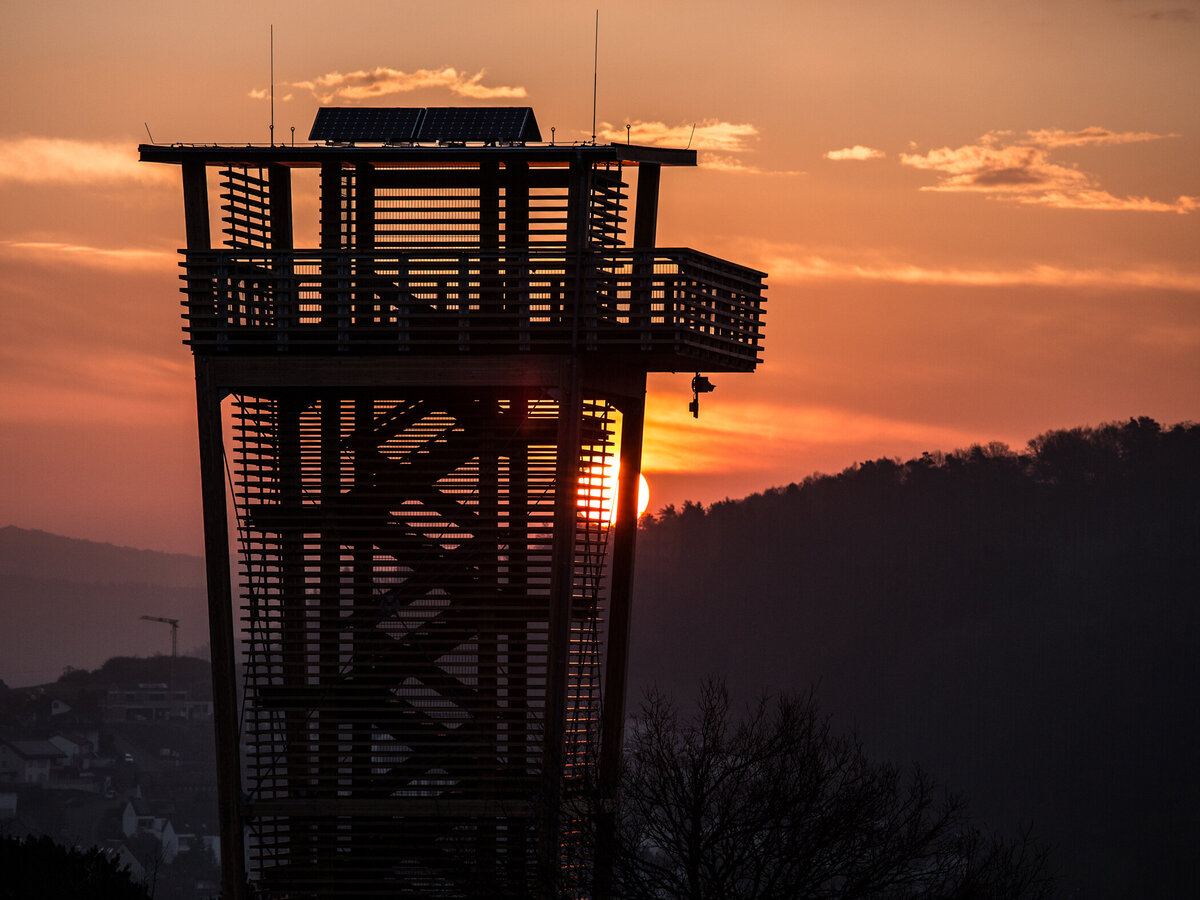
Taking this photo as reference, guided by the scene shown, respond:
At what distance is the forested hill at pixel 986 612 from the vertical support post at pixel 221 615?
109 m

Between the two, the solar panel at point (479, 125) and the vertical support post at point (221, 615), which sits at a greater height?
the solar panel at point (479, 125)

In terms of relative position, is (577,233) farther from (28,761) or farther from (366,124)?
(28,761)

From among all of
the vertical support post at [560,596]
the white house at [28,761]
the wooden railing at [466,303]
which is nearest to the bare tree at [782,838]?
the vertical support post at [560,596]

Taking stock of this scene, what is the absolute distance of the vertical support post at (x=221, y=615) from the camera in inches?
953

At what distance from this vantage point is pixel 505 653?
82.8 feet

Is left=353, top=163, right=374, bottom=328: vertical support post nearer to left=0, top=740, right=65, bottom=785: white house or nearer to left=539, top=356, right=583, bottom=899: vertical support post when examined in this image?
left=539, top=356, right=583, bottom=899: vertical support post

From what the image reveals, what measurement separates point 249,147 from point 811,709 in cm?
1101

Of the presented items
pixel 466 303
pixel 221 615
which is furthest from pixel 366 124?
pixel 221 615

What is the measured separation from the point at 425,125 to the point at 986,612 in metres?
140

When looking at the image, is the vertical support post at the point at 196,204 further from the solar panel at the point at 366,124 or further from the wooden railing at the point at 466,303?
the solar panel at the point at 366,124

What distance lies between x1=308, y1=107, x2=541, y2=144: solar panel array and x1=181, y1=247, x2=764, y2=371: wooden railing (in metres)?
1.81

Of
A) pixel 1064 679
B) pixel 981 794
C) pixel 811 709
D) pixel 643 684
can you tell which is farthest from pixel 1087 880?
pixel 811 709

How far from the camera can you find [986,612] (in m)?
159

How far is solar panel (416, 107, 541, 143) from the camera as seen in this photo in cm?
2462
